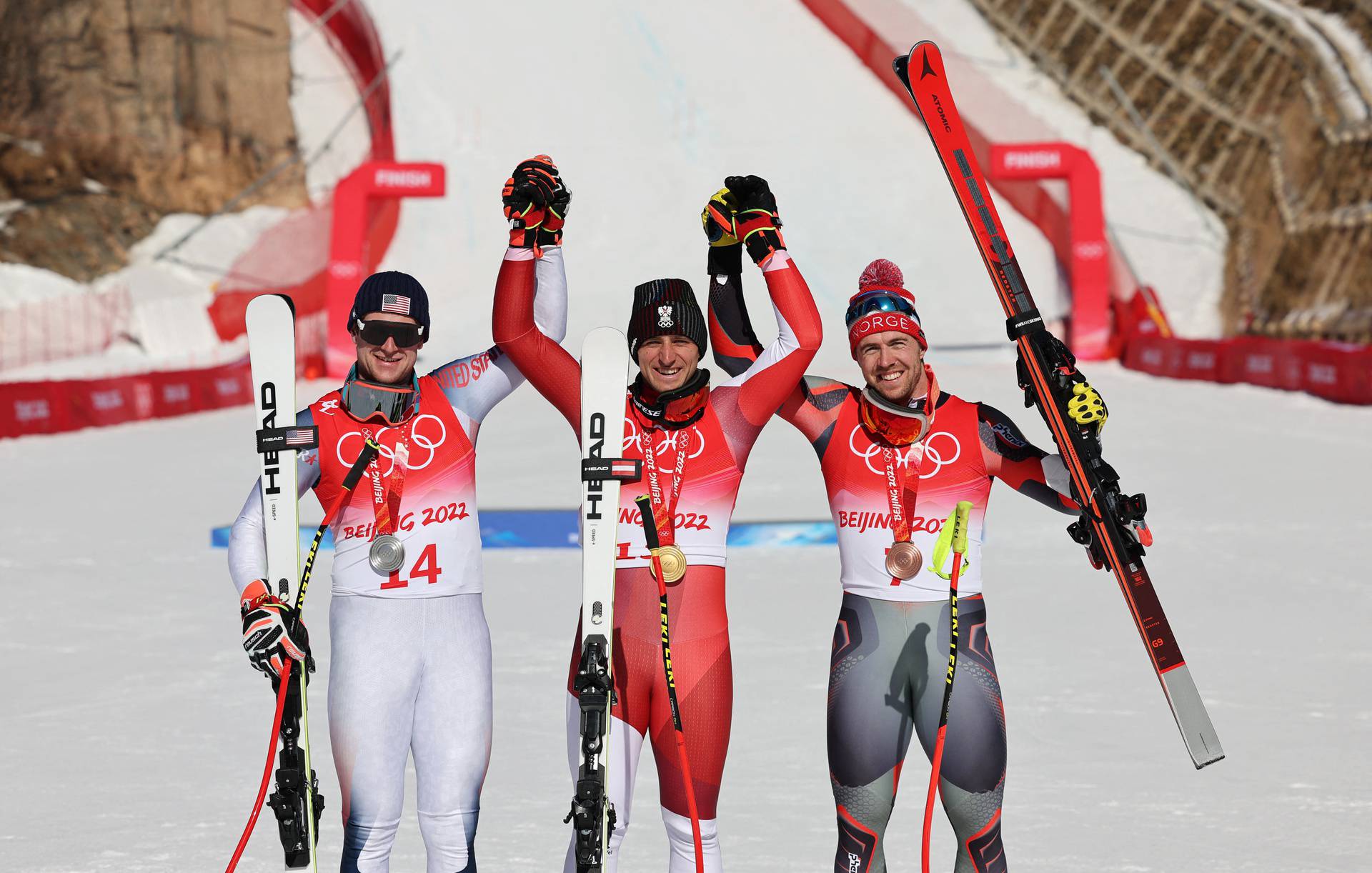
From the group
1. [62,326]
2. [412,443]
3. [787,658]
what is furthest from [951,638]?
[62,326]

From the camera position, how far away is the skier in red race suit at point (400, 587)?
12.3 ft

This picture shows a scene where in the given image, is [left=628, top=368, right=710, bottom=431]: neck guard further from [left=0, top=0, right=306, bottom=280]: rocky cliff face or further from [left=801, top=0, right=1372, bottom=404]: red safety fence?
[left=0, top=0, right=306, bottom=280]: rocky cliff face

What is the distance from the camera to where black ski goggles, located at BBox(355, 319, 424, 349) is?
3807 millimetres

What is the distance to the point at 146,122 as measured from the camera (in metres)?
31.1

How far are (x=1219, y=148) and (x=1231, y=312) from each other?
5.53 m

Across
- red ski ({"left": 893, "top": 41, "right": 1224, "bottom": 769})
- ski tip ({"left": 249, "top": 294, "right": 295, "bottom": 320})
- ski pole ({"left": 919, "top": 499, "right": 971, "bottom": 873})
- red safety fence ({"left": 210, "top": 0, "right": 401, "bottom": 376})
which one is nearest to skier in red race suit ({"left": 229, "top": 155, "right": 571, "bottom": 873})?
ski tip ({"left": 249, "top": 294, "right": 295, "bottom": 320})

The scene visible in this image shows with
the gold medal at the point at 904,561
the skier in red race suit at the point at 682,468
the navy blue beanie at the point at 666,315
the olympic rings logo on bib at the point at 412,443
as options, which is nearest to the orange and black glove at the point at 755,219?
the skier in red race suit at the point at 682,468

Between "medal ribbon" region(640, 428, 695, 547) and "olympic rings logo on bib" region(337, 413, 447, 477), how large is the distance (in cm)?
56

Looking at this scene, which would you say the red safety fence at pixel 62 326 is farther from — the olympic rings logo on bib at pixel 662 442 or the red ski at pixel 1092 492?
the red ski at pixel 1092 492

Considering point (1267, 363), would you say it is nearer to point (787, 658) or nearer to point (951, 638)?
point (787, 658)

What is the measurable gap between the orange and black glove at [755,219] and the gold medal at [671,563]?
844 mm

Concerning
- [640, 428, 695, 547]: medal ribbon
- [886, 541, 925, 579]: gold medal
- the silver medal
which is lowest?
[886, 541, 925, 579]: gold medal

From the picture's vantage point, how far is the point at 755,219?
398 centimetres

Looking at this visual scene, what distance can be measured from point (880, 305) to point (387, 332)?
137 centimetres
